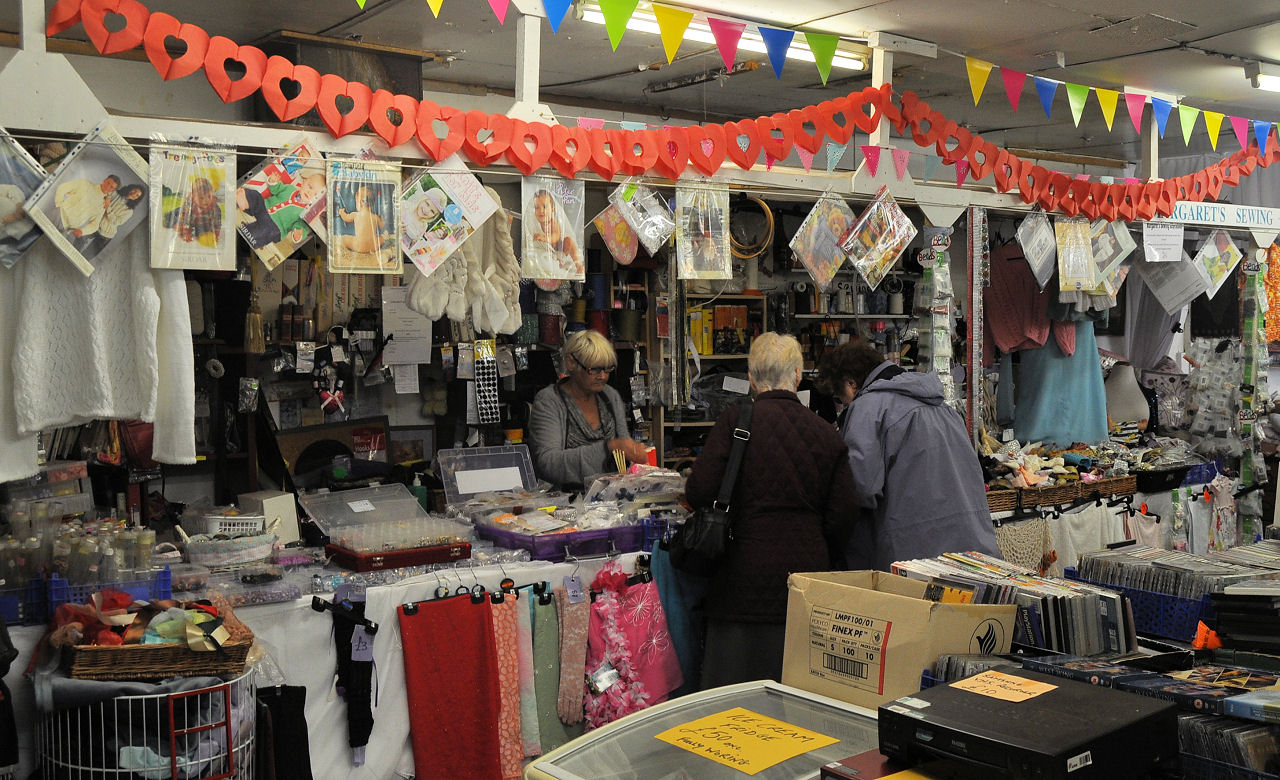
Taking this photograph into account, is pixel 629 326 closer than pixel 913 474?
No

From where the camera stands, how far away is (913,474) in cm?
436

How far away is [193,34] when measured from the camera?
12.0ft

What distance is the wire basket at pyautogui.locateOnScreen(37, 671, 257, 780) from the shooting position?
9.91ft

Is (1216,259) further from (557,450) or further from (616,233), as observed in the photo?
(557,450)

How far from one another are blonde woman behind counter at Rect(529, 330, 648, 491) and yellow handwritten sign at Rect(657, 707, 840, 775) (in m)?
3.08

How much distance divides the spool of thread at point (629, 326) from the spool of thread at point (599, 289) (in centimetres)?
16

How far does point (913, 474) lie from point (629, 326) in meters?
3.33

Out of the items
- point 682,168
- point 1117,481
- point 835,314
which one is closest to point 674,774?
point 682,168

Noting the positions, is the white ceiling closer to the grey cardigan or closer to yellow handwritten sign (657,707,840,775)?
the grey cardigan

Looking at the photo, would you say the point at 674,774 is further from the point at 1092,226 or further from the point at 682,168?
the point at 1092,226

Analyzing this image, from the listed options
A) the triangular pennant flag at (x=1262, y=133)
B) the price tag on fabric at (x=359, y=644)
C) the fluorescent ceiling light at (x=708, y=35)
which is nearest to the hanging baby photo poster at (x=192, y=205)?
the price tag on fabric at (x=359, y=644)

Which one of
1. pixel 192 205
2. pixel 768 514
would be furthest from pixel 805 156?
pixel 192 205

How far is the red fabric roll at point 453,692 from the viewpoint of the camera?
407 centimetres

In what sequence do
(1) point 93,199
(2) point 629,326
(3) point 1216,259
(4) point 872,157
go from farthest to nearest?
1. (2) point 629,326
2. (3) point 1216,259
3. (4) point 872,157
4. (1) point 93,199
